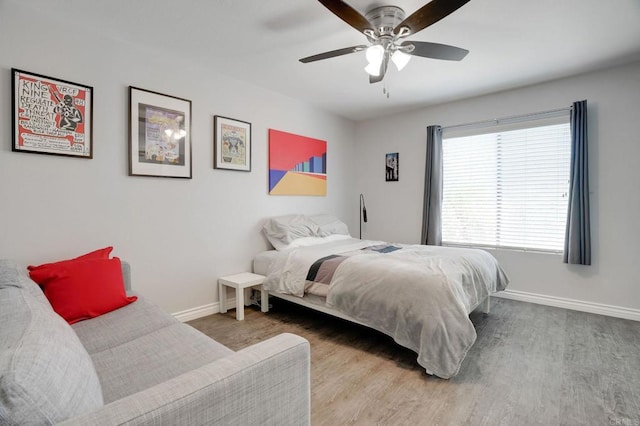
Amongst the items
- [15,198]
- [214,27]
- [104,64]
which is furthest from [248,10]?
[15,198]

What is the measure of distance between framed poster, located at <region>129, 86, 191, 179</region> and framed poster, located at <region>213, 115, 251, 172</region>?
31 cm

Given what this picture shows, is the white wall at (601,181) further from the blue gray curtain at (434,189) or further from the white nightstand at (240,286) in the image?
the white nightstand at (240,286)

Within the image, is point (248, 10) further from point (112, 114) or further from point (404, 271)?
point (404, 271)

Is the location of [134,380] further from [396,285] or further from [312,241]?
[312,241]

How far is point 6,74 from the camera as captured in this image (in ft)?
6.91

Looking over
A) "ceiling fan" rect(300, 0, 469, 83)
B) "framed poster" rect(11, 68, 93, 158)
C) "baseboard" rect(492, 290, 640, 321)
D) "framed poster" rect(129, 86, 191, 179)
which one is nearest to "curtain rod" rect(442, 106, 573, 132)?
"ceiling fan" rect(300, 0, 469, 83)

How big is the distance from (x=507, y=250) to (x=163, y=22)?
4.26 metres

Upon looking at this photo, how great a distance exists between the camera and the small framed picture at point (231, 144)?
3.30m

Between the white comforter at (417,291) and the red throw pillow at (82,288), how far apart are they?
149 cm

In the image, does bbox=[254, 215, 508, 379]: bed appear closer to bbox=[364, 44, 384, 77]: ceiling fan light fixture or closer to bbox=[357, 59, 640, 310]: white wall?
bbox=[357, 59, 640, 310]: white wall

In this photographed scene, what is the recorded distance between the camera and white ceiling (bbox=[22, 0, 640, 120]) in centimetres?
218

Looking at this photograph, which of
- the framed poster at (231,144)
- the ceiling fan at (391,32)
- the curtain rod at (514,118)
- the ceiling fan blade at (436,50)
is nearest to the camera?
the ceiling fan at (391,32)

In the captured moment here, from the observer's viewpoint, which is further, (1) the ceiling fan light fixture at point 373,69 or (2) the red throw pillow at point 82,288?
(1) the ceiling fan light fixture at point 373,69

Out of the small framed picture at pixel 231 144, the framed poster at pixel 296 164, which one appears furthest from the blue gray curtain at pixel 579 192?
the small framed picture at pixel 231 144
